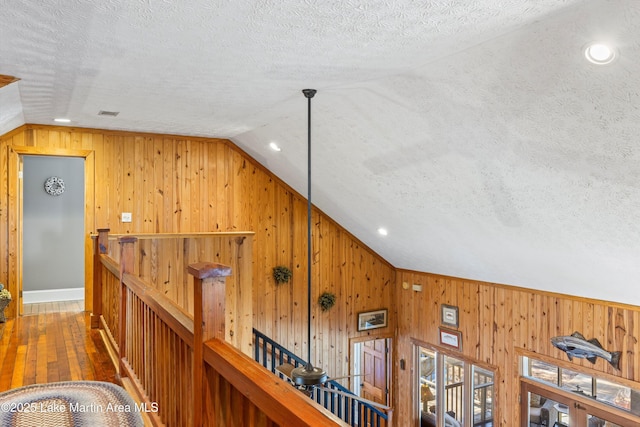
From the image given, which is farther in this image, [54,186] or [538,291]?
[54,186]

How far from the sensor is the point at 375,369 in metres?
8.57

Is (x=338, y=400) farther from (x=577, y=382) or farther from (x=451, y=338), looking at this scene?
(x=577, y=382)

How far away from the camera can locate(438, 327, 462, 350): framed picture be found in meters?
7.05

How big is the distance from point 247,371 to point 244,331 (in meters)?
4.25

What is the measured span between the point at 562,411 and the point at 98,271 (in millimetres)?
5624

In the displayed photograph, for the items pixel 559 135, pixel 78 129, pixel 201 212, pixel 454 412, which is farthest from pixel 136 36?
pixel 454 412

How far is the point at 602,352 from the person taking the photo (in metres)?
5.21

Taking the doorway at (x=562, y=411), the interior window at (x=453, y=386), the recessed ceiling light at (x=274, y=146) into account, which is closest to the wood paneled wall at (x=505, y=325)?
the doorway at (x=562, y=411)

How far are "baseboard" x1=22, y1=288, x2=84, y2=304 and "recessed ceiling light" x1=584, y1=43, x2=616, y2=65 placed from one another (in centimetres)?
709

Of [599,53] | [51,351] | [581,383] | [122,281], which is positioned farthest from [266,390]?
[581,383]

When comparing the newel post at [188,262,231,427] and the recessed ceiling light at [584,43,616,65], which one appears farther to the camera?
the recessed ceiling light at [584,43,616,65]

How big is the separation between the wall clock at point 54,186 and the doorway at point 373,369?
17.2ft

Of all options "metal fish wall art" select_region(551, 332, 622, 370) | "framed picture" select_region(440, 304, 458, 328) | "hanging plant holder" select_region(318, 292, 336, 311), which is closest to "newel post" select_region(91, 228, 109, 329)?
"hanging plant holder" select_region(318, 292, 336, 311)

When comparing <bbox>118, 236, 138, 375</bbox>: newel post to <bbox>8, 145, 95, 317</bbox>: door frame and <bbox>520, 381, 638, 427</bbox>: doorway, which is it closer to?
<bbox>8, 145, 95, 317</bbox>: door frame
